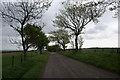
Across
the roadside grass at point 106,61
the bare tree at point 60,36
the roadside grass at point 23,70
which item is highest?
the bare tree at point 60,36

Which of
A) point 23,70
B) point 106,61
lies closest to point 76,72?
point 23,70

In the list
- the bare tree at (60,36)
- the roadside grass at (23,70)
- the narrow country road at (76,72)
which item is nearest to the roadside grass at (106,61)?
the narrow country road at (76,72)

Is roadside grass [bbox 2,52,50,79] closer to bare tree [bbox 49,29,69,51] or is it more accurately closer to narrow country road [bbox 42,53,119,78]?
narrow country road [bbox 42,53,119,78]

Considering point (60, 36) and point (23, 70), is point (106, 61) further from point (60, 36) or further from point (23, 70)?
point (60, 36)

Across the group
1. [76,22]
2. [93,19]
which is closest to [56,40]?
[76,22]

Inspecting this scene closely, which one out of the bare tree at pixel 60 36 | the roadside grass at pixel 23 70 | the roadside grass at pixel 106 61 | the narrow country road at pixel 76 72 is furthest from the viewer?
the bare tree at pixel 60 36

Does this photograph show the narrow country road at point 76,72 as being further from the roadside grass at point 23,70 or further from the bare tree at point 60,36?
the bare tree at point 60,36

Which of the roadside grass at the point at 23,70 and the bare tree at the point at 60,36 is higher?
the bare tree at the point at 60,36

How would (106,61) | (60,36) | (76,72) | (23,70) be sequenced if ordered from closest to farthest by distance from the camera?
1. (76,72)
2. (23,70)
3. (106,61)
4. (60,36)

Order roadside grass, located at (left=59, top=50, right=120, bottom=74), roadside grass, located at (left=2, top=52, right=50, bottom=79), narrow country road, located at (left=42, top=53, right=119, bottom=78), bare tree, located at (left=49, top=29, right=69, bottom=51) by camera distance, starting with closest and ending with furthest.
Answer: narrow country road, located at (left=42, top=53, right=119, bottom=78) < roadside grass, located at (left=2, top=52, right=50, bottom=79) < roadside grass, located at (left=59, top=50, right=120, bottom=74) < bare tree, located at (left=49, top=29, right=69, bottom=51)

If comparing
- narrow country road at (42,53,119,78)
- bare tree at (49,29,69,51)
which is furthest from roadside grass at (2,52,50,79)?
bare tree at (49,29,69,51)

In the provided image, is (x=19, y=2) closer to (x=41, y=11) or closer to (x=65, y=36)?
(x=41, y=11)

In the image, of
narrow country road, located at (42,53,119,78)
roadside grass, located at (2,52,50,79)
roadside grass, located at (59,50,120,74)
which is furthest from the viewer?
roadside grass, located at (59,50,120,74)

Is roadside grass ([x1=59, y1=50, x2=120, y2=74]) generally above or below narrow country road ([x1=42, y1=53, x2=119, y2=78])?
above
